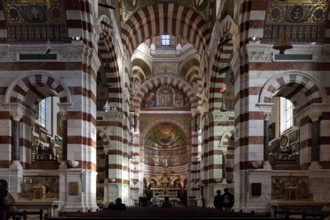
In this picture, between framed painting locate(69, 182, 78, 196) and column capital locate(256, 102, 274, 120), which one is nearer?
framed painting locate(69, 182, 78, 196)

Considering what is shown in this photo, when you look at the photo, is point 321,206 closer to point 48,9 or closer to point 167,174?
point 48,9

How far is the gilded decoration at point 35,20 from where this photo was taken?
14.0m

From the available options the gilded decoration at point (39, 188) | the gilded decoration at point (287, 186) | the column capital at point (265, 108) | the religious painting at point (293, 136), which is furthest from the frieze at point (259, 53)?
the gilded decoration at point (39, 188)

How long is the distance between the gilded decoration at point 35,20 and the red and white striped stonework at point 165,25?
8.84 meters

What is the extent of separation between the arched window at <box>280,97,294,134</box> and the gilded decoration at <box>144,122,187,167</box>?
2003 cm

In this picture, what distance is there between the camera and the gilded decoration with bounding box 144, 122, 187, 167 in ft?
133

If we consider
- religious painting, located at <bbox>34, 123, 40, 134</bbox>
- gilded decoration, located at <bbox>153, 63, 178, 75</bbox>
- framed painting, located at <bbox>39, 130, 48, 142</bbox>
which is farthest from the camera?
gilded decoration, located at <bbox>153, 63, 178, 75</bbox>

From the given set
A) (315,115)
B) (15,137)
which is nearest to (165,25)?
(315,115)

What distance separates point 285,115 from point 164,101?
19.1m

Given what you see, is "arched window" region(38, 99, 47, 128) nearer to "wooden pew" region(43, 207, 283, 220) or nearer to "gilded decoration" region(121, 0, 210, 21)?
"gilded decoration" region(121, 0, 210, 21)

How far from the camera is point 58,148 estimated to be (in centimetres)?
2223

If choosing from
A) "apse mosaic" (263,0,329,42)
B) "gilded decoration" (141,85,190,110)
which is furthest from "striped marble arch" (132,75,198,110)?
"apse mosaic" (263,0,329,42)

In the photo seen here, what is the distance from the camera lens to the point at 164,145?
40.9 m


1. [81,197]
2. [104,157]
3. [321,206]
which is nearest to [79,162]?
[81,197]
